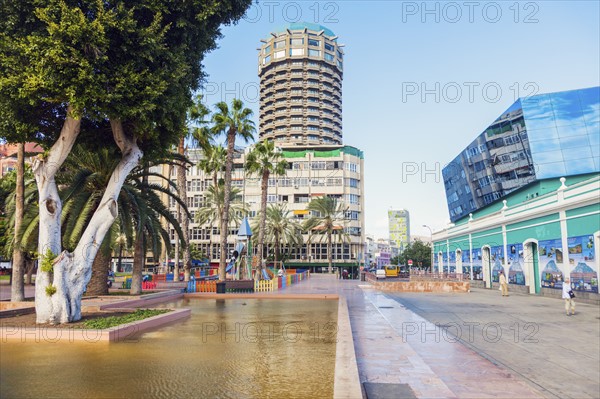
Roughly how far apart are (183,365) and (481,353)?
6.71 meters

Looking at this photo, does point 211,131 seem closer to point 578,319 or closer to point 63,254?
point 63,254

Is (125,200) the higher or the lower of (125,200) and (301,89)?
the lower

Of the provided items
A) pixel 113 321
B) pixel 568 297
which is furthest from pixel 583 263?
pixel 113 321

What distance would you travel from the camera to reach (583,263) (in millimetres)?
23500

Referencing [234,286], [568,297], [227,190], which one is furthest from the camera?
[227,190]

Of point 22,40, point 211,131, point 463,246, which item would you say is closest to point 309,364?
point 22,40

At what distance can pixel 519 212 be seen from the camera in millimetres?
32562

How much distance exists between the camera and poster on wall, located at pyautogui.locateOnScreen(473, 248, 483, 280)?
134 ft

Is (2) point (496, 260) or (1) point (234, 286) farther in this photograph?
(2) point (496, 260)

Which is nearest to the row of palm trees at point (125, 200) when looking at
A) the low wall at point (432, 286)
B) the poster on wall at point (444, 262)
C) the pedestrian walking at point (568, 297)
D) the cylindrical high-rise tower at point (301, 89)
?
the low wall at point (432, 286)

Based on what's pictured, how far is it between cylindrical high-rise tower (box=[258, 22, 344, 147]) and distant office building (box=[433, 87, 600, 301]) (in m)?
58.8

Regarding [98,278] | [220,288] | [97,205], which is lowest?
[220,288]

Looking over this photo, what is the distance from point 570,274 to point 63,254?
82.9 feet

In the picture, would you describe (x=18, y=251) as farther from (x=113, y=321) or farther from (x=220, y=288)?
(x=220, y=288)
